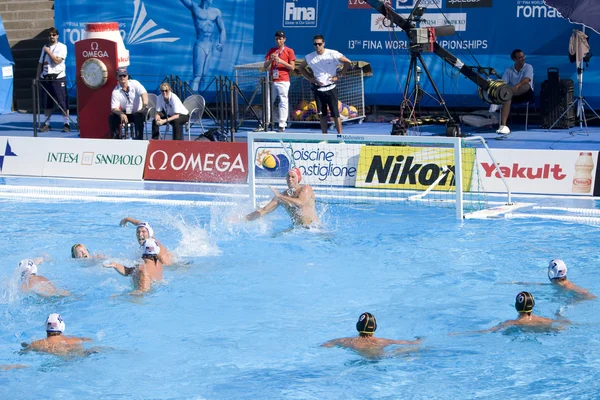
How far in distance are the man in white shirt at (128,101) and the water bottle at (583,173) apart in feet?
25.7

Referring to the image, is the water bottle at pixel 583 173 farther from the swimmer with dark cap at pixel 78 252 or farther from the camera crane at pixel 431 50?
the swimmer with dark cap at pixel 78 252

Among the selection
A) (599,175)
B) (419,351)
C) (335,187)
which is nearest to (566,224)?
(599,175)

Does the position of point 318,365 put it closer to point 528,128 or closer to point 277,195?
point 277,195

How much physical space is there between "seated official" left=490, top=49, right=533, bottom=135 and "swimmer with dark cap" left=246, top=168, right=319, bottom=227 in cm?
604

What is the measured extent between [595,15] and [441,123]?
4.34m

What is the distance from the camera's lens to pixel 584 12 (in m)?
15.4

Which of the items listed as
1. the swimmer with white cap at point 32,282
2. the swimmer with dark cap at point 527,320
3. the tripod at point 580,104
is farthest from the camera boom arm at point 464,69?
the swimmer with white cap at point 32,282

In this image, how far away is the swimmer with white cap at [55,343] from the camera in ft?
27.3

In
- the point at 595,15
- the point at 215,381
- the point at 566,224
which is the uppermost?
the point at 595,15

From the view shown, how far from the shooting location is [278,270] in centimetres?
1160

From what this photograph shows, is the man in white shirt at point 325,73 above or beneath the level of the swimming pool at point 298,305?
above

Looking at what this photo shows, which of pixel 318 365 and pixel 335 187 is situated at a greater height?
pixel 335 187

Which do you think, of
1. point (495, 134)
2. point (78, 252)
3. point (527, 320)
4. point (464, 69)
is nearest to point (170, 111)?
point (464, 69)

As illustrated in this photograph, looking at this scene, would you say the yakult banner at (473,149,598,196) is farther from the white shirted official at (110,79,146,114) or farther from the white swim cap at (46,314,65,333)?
the white swim cap at (46,314,65,333)
